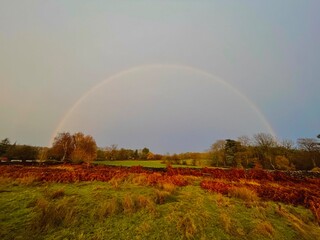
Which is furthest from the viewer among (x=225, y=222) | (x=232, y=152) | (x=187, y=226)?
(x=232, y=152)

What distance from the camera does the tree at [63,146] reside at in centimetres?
4922

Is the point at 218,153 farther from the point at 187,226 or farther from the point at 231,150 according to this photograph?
the point at 187,226

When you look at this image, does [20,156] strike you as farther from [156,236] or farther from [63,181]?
[156,236]

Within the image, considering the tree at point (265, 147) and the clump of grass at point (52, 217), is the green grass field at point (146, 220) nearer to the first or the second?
the clump of grass at point (52, 217)

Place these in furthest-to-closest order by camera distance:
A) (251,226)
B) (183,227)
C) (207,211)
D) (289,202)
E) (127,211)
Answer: (289,202) < (207,211) < (127,211) < (251,226) < (183,227)

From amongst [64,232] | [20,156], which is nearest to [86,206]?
[64,232]

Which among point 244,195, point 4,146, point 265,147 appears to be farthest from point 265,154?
point 4,146

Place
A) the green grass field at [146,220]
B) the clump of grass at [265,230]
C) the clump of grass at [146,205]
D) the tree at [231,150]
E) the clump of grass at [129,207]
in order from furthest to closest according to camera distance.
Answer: the tree at [231,150], the clump of grass at [146,205], the clump of grass at [129,207], the clump of grass at [265,230], the green grass field at [146,220]

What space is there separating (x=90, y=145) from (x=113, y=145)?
36929mm

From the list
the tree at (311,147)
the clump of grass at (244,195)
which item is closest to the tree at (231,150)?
the tree at (311,147)

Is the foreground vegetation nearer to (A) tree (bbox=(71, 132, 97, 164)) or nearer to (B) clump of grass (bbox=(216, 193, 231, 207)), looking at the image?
(B) clump of grass (bbox=(216, 193, 231, 207))

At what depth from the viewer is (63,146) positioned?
49688 millimetres

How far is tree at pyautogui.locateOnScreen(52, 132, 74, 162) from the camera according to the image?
4922cm

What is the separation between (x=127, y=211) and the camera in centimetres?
751
